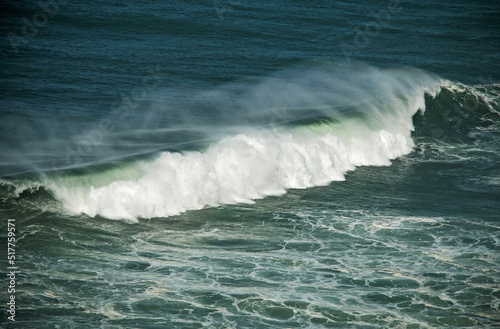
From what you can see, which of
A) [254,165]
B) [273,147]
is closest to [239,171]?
[254,165]

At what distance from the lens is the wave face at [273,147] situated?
1695 cm

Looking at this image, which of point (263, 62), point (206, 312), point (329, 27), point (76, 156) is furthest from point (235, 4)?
point (206, 312)

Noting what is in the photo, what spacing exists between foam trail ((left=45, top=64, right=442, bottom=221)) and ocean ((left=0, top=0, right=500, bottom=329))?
0.06 meters

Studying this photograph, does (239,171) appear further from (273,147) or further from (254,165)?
(273,147)

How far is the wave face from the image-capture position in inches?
667

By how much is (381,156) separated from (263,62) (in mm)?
8720

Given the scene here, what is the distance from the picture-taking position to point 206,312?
12.0 meters

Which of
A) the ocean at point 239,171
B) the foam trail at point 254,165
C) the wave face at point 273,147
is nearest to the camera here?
the ocean at point 239,171

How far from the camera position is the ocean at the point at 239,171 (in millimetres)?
12555

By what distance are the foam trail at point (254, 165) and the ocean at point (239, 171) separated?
0.18 feet

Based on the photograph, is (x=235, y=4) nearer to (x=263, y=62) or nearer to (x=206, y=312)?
(x=263, y=62)

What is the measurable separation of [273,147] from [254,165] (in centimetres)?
139

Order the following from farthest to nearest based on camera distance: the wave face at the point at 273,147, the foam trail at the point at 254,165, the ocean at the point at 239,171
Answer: the wave face at the point at 273,147, the foam trail at the point at 254,165, the ocean at the point at 239,171

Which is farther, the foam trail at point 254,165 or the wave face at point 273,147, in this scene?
the wave face at point 273,147
